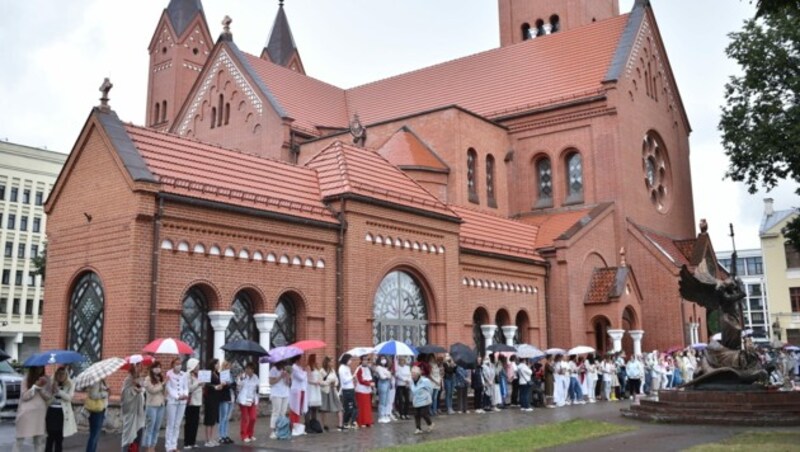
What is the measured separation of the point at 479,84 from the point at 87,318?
2735 centimetres

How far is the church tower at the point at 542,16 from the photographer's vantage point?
46969 mm

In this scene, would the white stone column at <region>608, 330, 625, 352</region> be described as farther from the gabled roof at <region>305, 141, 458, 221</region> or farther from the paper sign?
the paper sign

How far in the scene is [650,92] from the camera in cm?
3891

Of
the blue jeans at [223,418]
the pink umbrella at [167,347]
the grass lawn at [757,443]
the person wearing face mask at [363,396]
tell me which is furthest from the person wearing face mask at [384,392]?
the grass lawn at [757,443]

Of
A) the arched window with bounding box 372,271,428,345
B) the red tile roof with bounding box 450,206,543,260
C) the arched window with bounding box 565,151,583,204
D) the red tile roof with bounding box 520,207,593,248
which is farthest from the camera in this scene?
the arched window with bounding box 565,151,583,204

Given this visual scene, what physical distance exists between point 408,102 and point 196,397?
30.0 metres

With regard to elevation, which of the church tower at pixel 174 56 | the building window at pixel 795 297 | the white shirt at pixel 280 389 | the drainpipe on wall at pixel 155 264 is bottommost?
the white shirt at pixel 280 389

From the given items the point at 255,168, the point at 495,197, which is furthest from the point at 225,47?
the point at 255,168

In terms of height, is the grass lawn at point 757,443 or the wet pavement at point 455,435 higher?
the grass lawn at point 757,443

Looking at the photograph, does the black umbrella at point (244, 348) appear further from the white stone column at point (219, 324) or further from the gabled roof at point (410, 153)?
the gabled roof at point (410, 153)

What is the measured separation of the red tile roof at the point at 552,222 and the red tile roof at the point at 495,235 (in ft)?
1.36

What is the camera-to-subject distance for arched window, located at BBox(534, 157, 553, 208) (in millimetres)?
37000

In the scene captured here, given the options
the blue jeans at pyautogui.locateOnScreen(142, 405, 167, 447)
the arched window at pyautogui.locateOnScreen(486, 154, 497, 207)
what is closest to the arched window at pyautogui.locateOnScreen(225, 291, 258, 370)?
the blue jeans at pyautogui.locateOnScreen(142, 405, 167, 447)

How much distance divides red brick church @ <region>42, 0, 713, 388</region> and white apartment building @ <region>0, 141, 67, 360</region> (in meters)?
19.1
